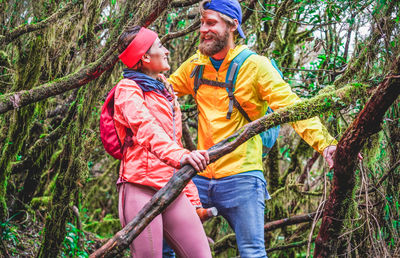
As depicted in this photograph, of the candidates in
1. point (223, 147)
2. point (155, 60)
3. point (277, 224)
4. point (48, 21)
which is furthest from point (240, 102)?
point (277, 224)

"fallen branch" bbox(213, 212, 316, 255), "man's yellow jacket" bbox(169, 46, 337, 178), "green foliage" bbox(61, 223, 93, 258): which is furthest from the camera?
"fallen branch" bbox(213, 212, 316, 255)

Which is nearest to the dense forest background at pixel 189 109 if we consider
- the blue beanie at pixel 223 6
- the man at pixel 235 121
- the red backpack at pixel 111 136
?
the man at pixel 235 121

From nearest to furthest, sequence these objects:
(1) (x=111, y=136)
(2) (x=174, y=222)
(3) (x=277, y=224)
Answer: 1. (2) (x=174, y=222)
2. (1) (x=111, y=136)
3. (3) (x=277, y=224)

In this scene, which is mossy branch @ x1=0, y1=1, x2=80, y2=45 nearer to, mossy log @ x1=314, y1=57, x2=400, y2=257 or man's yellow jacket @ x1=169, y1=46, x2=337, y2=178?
man's yellow jacket @ x1=169, y1=46, x2=337, y2=178

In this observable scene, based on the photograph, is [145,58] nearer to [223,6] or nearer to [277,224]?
[223,6]

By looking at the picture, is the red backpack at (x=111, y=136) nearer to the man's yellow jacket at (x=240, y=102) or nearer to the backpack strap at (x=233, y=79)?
the man's yellow jacket at (x=240, y=102)

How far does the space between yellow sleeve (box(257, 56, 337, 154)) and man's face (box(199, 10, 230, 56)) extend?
15.2 inches

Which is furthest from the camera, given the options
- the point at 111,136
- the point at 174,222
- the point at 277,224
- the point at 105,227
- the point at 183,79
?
the point at 105,227

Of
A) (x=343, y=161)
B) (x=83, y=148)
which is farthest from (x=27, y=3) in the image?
(x=343, y=161)

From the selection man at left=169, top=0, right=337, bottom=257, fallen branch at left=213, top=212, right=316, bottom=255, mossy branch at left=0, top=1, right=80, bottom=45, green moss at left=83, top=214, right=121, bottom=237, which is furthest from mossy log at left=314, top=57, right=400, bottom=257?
green moss at left=83, top=214, right=121, bottom=237

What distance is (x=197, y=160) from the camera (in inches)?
94.6

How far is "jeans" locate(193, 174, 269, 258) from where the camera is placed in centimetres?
304

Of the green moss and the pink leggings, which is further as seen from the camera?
the green moss

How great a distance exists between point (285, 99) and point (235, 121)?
0.46 meters
